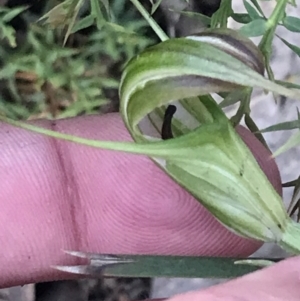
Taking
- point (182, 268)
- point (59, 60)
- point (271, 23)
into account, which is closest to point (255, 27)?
point (271, 23)

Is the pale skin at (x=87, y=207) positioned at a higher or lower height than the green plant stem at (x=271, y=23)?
lower

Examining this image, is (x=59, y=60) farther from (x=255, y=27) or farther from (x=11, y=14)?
(x=255, y=27)

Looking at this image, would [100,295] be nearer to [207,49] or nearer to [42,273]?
[42,273]

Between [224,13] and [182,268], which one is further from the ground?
[224,13]

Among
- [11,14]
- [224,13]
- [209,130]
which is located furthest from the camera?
[11,14]

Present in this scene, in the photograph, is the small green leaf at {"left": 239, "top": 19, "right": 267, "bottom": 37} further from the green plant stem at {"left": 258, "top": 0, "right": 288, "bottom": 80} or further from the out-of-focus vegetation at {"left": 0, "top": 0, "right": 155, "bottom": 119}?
the out-of-focus vegetation at {"left": 0, "top": 0, "right": 155, "bottom": 119}

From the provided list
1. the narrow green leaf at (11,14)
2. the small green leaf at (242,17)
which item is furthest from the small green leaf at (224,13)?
the narrow green leaf at (11,14)

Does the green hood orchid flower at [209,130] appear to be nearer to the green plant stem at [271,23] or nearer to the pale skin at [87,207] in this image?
the green plant stem at [271,23]

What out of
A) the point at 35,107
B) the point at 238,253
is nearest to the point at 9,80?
the point at 35,107

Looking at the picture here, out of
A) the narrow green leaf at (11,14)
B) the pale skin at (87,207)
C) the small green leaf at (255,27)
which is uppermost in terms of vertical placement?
the narrow green leaf at (11,14)
